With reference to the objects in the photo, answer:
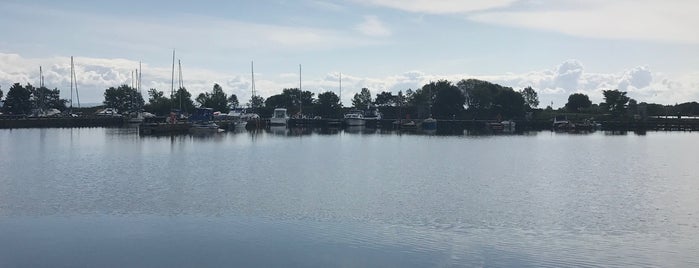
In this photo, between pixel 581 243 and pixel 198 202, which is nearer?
pixel 581 243

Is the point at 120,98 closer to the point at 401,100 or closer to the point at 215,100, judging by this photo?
the point at 215,100

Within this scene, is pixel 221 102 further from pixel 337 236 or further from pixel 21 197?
pixel 337 236

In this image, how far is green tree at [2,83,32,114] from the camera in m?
155

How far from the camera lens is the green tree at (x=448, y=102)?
17712 centimetres

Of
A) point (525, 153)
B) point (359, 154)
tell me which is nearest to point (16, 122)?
point (359, 154)

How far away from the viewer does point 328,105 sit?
604 feet

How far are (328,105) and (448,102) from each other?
110 feet

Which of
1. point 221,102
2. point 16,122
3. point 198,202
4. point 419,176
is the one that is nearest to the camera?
point 198,202

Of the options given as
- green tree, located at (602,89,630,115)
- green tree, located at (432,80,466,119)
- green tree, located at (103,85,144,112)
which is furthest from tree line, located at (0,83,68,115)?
green tree, located at (602,89,630,115)

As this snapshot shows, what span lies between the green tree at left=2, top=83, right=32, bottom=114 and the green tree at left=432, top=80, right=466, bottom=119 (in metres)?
103

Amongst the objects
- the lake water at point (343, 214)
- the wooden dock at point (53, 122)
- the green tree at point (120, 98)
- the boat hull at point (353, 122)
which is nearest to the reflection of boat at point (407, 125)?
the boat hull at point (353, 122)

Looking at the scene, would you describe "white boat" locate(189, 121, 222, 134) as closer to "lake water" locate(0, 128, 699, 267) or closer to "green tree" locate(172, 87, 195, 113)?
"green tree" locate(172, 87, 195, 113)

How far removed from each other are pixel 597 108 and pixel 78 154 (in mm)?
157344

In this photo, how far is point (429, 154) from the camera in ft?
234
